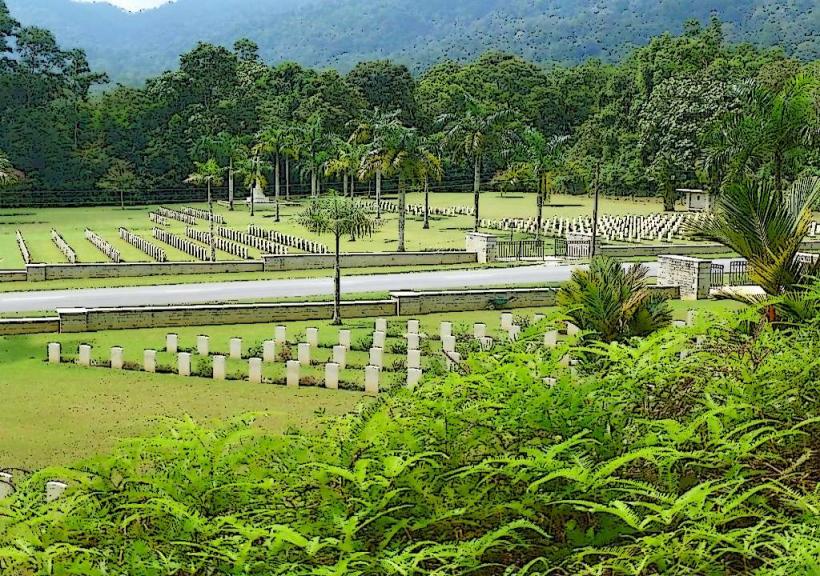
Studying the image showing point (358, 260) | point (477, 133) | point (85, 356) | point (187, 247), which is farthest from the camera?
point (477, 133)

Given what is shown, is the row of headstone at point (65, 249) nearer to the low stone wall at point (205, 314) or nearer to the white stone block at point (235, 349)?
the low stone wall at point (205, 314)

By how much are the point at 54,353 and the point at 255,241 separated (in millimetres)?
23360

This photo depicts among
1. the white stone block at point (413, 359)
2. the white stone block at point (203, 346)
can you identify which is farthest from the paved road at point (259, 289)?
the white stone block at point (413, 359)

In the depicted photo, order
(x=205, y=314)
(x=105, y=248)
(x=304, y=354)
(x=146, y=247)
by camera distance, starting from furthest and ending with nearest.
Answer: (x=146, y=247) < (x=105, y=248) < (x=205, y=314) < (x=304, y=354)

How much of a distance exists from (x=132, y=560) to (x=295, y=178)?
242 feet

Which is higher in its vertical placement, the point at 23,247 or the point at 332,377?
the point at 23,247

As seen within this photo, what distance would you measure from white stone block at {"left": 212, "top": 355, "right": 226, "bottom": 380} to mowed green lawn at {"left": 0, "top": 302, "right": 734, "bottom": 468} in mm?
183

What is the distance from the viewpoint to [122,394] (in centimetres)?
1506

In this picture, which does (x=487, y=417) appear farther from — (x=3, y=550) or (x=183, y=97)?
(x=183, y=97)

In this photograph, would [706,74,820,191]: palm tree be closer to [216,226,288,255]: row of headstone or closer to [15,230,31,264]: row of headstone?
[216,226,288,255]: row of headstone

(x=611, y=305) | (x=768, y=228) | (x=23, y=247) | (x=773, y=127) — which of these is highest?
(x=773, y=127)

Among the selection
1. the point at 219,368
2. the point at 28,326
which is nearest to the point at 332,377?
the point at 219,368

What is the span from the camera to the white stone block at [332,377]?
15.4 m

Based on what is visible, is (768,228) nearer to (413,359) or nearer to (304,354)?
(413,359)
